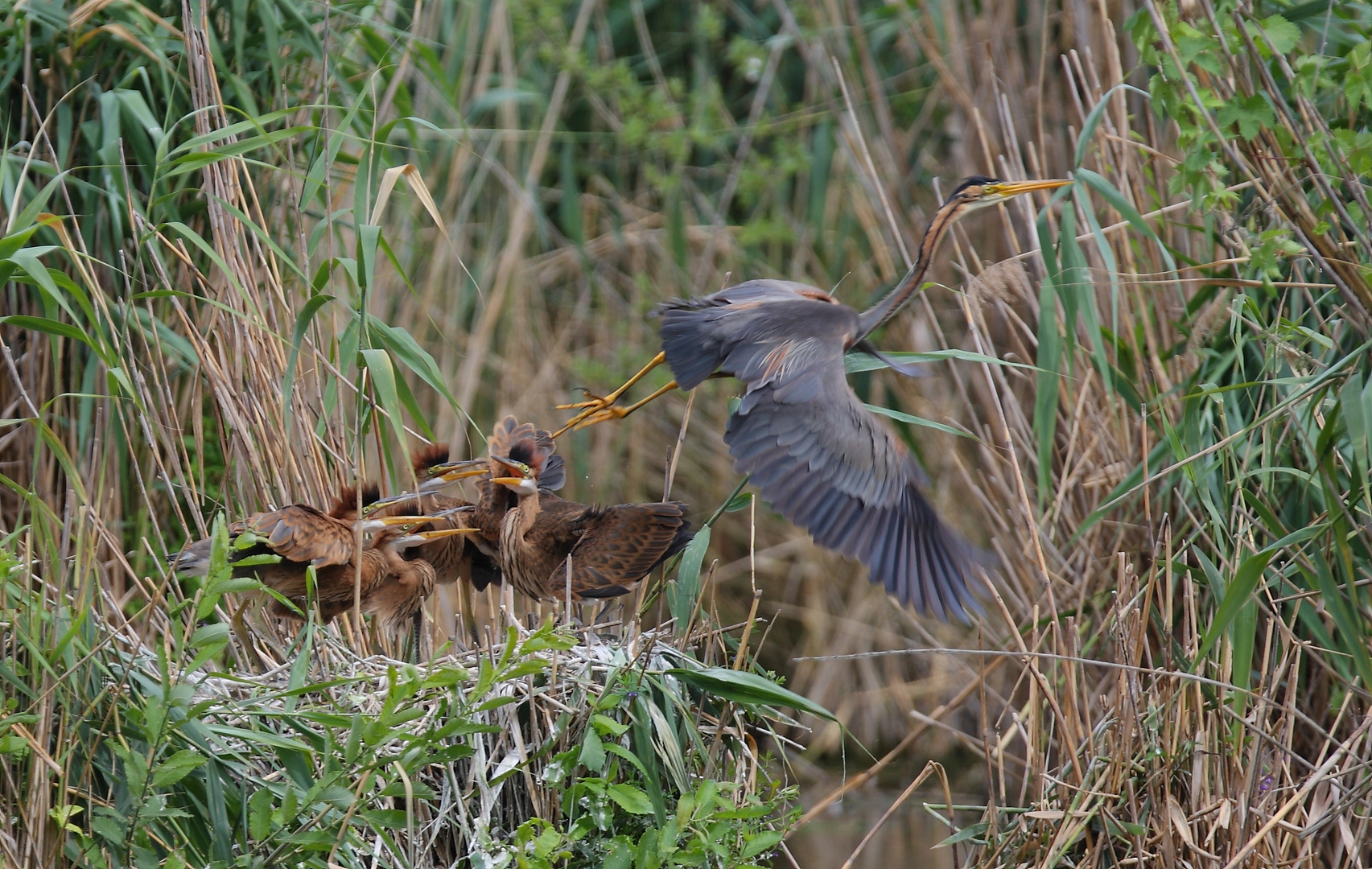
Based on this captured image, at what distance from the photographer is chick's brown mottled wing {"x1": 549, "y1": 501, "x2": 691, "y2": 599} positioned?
3309 millimetres

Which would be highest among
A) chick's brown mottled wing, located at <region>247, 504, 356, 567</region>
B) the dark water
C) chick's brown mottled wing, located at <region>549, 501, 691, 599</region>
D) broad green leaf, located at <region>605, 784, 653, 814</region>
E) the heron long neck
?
the heron long neck

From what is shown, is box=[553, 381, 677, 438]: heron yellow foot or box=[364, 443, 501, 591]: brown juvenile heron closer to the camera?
box=[364, 443, 501, 591]: brown juvenile heron

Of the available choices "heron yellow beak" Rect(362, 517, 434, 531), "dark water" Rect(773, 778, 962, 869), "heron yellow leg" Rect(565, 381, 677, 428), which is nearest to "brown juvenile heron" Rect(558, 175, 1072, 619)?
"heron yellow leg" Rect(565, 381, 677, 428)

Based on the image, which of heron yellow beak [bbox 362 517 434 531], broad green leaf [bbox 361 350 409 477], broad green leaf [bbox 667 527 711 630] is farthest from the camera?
heron yellow beak [bbox 362 517 434 531]

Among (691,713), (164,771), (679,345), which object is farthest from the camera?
(679,345)

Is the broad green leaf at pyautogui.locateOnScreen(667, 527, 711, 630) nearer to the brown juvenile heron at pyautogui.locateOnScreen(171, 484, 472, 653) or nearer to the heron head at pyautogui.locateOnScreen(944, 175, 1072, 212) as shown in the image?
the brown juvenile heron at pyautogui.locateOnScreen(171, 484, 472, 653)

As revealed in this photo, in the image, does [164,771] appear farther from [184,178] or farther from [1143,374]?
[1143,374]

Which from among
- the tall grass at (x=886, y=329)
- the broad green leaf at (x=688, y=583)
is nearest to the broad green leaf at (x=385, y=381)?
the tall grass at (x=886, y=329)

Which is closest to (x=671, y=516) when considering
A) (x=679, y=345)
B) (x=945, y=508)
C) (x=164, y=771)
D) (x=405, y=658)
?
(x=679, y=345)

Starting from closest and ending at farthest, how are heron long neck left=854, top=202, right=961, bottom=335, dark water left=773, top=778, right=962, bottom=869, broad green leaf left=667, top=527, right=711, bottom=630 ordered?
broad green leaf left=667, top=527, right=711, bottom=630 → heron long neck left=854, top=202, right=961, bottom=335 → dark water left=773, top=778, right=962, bottom=869

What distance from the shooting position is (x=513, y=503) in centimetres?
369

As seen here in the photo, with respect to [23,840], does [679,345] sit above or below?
above

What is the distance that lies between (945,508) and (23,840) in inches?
163

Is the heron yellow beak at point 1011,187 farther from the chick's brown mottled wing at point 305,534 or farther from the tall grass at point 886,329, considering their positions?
the chick's brown mottled wing at point 305,534
